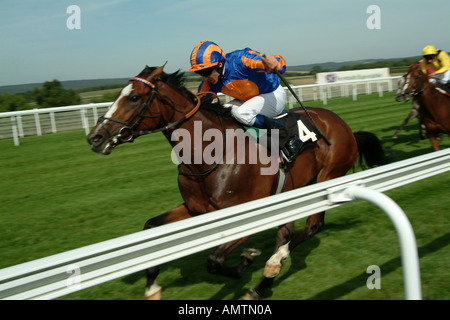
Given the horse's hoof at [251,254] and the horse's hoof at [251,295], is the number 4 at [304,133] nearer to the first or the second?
the horse's hoof at [251,254]

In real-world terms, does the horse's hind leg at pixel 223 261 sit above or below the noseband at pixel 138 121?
below

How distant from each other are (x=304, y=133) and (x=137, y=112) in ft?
4.74

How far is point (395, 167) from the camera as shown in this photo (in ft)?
7.52

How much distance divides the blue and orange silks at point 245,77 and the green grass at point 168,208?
1375 millimetres

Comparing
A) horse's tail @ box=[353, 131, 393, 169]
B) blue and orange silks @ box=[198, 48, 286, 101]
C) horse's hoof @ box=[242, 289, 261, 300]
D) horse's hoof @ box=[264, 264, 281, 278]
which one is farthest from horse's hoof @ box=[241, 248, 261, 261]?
horse's tail @ box=[353, 131, 393, 169]

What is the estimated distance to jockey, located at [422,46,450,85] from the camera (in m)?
7.01

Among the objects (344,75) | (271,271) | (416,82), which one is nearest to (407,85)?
(416,82)

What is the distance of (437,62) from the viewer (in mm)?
7176

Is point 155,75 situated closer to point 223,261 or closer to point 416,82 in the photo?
point 223,261

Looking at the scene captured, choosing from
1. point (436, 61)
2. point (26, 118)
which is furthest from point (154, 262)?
point (26, 118)

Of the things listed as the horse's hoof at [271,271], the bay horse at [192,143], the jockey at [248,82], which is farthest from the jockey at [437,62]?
the horse's hoof at [271,271]

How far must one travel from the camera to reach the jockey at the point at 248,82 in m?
3.15

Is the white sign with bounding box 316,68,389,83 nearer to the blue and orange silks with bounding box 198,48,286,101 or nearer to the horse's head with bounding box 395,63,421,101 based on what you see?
the horse's head with bounding box 395,63,421,101

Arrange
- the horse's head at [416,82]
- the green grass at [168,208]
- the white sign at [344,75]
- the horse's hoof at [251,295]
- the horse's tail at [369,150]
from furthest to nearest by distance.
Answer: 1. the white sign at [344,75]
2. the horse's head at [416,82]
3. the horse's tail at [369,150]
4. the green grass at [168,208]
5. the horse's hoof at [251,295]
